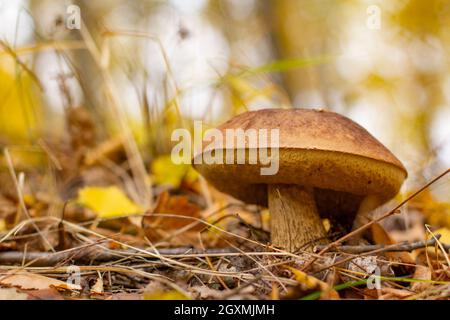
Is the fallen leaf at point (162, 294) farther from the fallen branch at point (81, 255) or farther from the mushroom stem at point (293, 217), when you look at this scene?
the mushroom stem at point (293, 217)

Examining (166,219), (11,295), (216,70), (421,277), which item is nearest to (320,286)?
(421,277)

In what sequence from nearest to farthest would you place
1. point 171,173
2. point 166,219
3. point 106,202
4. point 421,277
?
1. point 421,277
2. point 166,219
3. point 106,202
4. point 171,173

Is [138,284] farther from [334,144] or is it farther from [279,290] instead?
[334,144]

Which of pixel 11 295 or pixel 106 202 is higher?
pixel 106 202

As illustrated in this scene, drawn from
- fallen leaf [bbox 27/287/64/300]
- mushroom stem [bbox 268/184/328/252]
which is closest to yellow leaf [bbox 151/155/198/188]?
mushroom stem [bbox 268/184/328/252]

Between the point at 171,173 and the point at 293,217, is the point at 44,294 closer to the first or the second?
the point at 293,217
